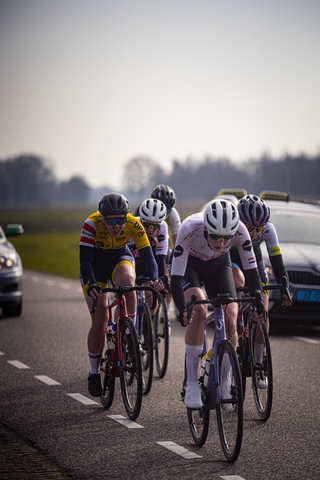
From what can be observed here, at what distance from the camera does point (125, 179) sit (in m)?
105

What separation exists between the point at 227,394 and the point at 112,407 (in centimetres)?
194

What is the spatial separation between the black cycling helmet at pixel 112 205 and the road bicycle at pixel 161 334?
1.97m

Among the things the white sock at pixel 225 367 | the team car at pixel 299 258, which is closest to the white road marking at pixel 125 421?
the white sock at pixel 225 367

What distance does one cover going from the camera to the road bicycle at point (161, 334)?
7695 mm

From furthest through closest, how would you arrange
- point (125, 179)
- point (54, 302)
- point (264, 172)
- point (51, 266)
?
point (125, 179) → point (51, 266) → point (264, 172) → point (54, 302)

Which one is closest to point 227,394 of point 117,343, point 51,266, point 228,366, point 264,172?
point 228,366

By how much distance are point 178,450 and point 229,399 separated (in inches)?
25.5

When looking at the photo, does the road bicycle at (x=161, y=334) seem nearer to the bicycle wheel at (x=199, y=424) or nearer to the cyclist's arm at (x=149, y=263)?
the cyclist's arm at (x=149, y=263)

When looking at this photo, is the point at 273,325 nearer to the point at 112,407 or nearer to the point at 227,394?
the point at 112,407

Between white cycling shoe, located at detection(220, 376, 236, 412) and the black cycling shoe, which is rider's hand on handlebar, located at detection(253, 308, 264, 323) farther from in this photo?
the black cycling shoe

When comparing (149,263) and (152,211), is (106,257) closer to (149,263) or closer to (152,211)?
(149,263)

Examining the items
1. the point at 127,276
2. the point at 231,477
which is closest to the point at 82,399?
the point at 127,276

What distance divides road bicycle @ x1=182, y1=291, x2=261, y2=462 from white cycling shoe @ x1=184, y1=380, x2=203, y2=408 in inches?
1.4

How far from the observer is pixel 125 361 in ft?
19.7
